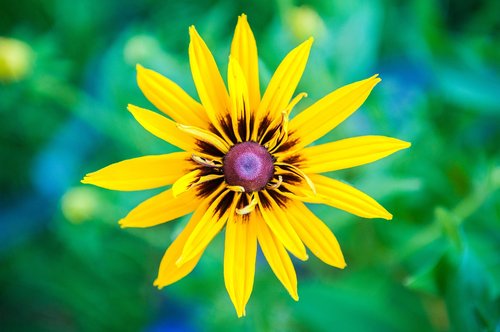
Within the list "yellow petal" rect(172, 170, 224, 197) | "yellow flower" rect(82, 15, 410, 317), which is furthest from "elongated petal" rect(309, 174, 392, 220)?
"yellow petal" rect(172, 170, 224, 197)

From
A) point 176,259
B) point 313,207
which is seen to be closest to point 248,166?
point 176,259

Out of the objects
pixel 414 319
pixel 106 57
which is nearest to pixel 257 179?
pixel 414 319

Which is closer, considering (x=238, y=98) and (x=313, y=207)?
(x=238, y=98)

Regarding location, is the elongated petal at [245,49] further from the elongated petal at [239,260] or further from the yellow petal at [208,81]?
the elongated petal at [239,260]

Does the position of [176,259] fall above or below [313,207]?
below

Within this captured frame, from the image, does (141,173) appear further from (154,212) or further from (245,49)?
(245,49)

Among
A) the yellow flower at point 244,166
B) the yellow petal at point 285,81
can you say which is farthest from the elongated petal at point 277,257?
the yellow petal at point 285,81

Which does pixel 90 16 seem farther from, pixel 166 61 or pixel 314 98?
→ pixel 314 98
